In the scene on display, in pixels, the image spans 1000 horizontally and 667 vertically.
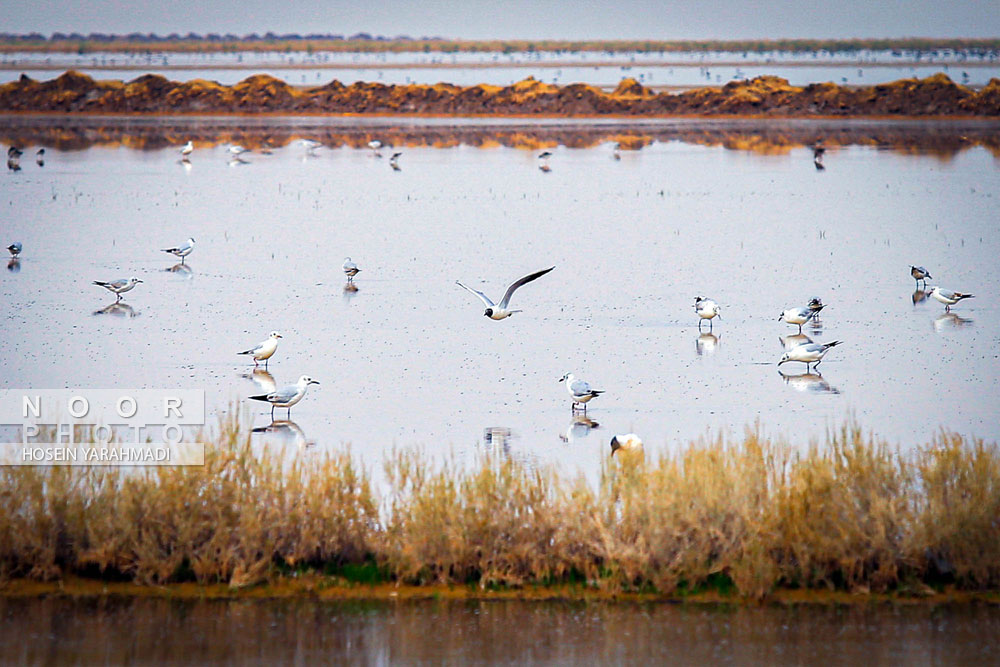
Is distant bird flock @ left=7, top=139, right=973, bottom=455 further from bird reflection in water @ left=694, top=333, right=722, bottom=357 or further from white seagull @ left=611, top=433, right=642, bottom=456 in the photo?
bird reflection in water @ left=694, top=333, right=722, bottom=357

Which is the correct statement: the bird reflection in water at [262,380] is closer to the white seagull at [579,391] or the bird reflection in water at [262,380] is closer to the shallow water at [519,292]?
the shallow water at [519,292]

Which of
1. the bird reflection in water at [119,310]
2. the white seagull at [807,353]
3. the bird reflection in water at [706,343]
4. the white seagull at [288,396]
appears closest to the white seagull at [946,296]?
the bird reflection in water at [706,343]

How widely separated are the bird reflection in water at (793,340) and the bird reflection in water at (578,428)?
4.59m

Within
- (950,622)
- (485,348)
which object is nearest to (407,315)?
(485,348)

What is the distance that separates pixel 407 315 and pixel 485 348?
254cm

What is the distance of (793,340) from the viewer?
57.1ft

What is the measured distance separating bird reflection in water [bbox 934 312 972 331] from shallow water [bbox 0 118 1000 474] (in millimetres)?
56

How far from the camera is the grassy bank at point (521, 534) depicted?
29.2 feet

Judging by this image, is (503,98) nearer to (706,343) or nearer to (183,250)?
(183,250)

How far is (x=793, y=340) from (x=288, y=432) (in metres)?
7.65

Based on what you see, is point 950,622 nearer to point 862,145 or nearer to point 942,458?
point 942,458

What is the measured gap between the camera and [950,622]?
863 centimetres

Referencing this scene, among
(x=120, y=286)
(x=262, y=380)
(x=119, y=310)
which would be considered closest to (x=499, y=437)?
(x=262, y=380)

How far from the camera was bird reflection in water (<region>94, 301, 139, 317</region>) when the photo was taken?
1936cm
